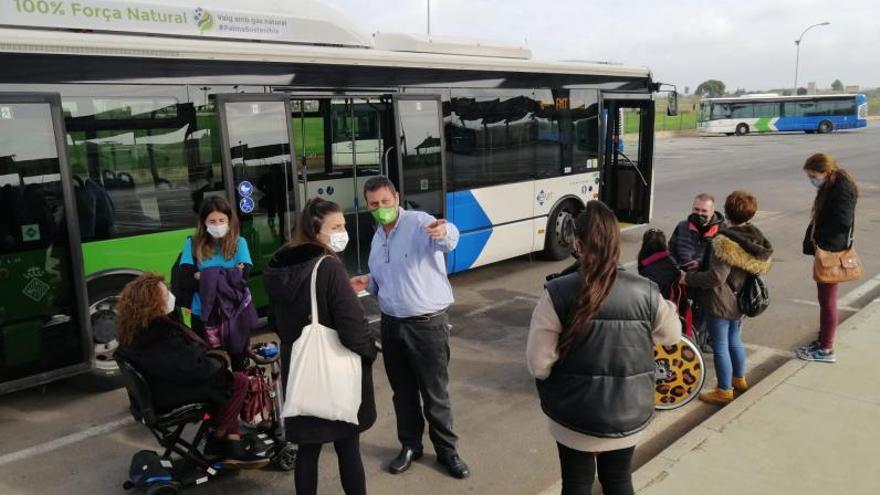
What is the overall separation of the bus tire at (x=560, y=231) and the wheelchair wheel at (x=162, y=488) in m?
7.08

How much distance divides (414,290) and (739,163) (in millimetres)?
27004

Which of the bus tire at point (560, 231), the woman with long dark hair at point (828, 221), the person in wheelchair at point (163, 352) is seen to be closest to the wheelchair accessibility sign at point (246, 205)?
the person in wheelchair at point (163, 352)

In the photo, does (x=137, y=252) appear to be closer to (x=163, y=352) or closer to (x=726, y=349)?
(x=163, y=352)

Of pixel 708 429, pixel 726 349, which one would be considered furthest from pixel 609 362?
pixel 726 349

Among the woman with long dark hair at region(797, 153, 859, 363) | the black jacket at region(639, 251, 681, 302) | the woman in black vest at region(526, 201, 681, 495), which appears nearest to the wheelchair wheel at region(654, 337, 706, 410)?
the black jacket at region(639, 251, 681, 302)

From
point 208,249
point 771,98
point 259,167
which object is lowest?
point 208,249

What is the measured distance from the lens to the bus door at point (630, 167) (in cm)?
1148

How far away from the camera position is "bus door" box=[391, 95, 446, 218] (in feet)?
26.6

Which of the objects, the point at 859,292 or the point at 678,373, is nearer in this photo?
the point at 678,373

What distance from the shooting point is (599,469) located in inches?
128

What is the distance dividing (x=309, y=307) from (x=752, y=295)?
10.9ft

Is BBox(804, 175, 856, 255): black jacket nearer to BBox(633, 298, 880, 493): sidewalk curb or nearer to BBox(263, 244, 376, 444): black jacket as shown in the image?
BBox(633, 298, 880, 493): sidewalk curb

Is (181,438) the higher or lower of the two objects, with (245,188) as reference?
lower

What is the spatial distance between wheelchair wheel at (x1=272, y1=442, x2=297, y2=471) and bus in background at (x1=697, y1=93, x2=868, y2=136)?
2005 inches
